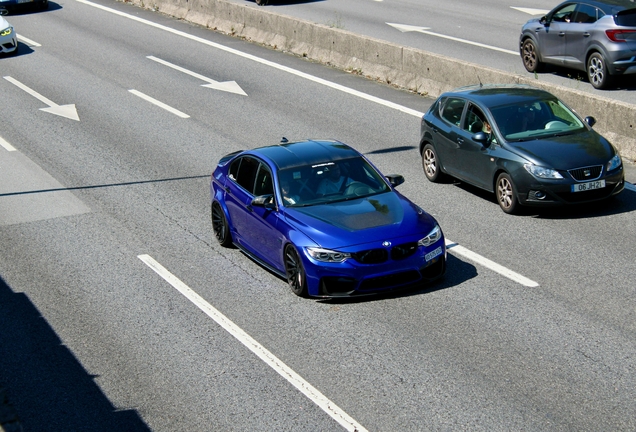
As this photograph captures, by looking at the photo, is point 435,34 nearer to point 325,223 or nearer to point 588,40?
point 588,40

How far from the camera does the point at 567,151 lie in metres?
12.9

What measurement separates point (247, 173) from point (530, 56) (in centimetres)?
1154

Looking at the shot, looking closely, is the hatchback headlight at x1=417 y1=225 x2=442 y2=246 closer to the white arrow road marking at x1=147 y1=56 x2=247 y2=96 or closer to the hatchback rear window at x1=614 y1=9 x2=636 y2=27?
the hatchback rear window at x1=614 y1=9 x2=636 y2=27

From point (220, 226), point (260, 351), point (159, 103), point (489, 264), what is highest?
point (489, 264)

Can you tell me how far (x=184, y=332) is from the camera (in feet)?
32.5

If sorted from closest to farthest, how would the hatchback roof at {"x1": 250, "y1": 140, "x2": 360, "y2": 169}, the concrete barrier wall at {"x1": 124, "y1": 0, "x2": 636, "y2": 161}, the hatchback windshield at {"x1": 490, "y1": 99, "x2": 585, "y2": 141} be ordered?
1. the hatchback roof at {"x1": 250, "y1": 140, "x2": 360, "y2": 169}
2. the hatchback windshield at {"x1": 490, "y1": 99, "x2": 585, "y2": 141}
3. the concrete barrier wall at {"x1": 124, "y1": 0, "x2": 636, "y2": 161}

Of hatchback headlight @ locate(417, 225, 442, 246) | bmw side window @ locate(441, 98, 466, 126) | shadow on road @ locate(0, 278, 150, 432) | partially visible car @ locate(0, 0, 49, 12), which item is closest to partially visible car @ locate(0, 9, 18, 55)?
partially visible car @ locate(0, 0, 49, 12)

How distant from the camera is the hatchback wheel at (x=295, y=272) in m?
10.4

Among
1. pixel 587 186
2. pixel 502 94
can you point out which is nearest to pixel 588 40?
pixel 502 94

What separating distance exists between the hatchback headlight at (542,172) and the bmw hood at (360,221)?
241cm

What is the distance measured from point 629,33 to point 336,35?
751 centimetres

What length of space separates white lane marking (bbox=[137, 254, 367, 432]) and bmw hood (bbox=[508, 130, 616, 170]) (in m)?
5.02

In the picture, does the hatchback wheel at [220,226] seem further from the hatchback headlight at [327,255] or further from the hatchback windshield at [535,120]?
the hatchback windshield at [535,120]

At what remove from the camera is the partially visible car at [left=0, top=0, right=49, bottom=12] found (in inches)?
1273
